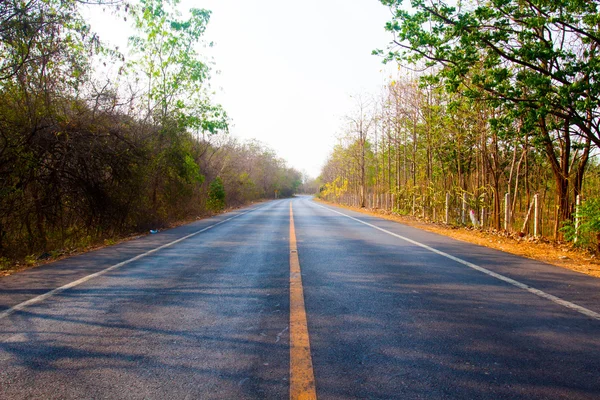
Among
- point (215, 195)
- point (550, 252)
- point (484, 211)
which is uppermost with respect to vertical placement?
point (215, 195)

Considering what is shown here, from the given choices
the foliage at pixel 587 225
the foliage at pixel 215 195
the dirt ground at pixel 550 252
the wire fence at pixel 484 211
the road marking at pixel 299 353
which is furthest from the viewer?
the foliage at pixel 215 195

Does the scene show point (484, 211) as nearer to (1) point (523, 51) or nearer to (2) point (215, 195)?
(1) point (523, 51)

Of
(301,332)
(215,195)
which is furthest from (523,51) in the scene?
(215,195)

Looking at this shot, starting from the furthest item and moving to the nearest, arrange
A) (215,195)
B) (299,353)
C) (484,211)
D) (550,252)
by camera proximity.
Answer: (215,195), (484,211), (550,252), (299,353)

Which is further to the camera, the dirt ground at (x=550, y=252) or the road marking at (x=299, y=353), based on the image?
the dirt ground at (x=550, y=252)

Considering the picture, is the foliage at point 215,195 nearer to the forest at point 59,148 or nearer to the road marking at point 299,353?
the forest at point 59,148

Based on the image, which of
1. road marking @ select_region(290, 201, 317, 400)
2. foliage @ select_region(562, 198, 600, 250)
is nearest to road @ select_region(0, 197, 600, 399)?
road marking @ select_region(290, 201, 317, 400)

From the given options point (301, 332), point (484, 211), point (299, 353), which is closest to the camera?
point (299, 353)

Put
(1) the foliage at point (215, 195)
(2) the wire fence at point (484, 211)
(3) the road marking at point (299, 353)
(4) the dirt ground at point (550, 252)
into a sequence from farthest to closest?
(1) the foliage at point (215, 195) → (2) the wire fence at point (484, 211) → (4) the dirt ground at point (550, 252) → (3) the road marking at point (299, 353)

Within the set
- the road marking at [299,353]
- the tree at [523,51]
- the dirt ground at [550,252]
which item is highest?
the tree at [523,51]

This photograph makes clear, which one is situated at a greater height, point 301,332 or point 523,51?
point 523,51

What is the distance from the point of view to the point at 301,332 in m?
4.00

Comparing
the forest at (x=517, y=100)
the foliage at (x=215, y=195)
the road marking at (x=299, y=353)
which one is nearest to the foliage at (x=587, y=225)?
the forest at (x=517, y=100)

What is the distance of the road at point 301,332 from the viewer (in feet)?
9.72
